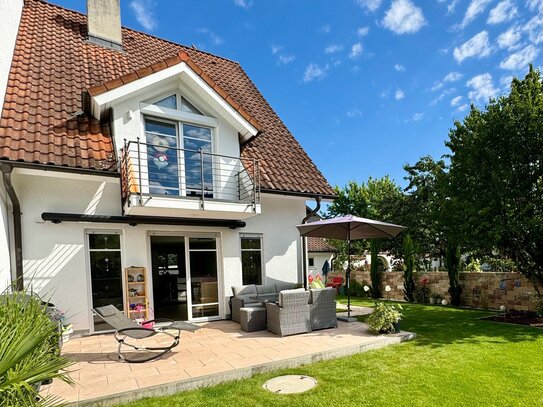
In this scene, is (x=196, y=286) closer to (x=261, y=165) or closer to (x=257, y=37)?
(x=261, y=165)

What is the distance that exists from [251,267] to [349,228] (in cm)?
368

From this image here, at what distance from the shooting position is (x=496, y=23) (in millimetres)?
10219

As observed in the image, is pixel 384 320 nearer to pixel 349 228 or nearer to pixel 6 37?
pixel 349 228

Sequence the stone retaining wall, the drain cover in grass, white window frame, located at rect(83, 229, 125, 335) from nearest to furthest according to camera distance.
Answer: the drain cover in grass → white window frame, located at rect(83, 229, 125, 335) → the stone retaining wall

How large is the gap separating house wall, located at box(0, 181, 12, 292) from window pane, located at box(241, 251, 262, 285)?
20.4ft

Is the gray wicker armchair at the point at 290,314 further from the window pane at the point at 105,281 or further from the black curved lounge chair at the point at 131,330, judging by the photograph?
the window pane at the point at 105,281

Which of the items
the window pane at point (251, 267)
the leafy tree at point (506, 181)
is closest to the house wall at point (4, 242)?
the window pane at point (251, 267)

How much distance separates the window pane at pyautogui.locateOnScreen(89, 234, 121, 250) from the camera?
28.3 feet

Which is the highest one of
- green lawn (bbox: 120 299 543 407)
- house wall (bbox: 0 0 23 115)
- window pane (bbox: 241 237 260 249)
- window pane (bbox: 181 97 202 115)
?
house wall (bbox: 0 0 23 115)

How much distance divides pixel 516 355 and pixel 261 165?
8.46m

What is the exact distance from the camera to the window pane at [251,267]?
10922 mm

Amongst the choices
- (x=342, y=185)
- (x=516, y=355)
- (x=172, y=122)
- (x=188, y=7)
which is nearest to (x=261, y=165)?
(x=172, y=122)

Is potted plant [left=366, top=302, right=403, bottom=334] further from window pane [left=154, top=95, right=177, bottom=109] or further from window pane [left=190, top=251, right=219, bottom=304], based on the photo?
window pane [left=154, top=95, right=177, bottom=109]

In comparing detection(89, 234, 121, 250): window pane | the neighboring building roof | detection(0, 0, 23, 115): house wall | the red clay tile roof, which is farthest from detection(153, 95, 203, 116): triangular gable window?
the neighboring building roof
